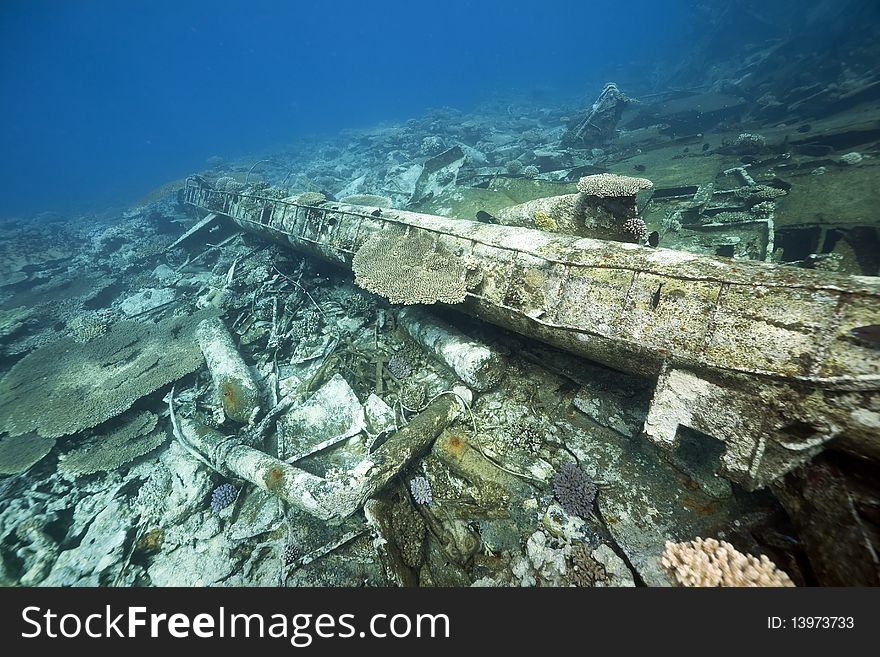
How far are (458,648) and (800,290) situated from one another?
13.3 ft

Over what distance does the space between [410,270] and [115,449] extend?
6.06 meters

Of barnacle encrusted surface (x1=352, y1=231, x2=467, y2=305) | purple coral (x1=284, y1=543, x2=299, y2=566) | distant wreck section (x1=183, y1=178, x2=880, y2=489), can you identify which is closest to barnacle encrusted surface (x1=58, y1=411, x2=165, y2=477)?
purple coral (x1=284, y1=543, x2=299, y2=566)

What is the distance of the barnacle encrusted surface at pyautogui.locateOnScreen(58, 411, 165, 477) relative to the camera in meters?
5.45

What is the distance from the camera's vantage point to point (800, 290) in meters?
2.73

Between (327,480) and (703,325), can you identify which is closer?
(703,325)

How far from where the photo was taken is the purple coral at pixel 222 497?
4766 mm

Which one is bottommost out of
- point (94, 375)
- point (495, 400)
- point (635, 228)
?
point (94, 375)

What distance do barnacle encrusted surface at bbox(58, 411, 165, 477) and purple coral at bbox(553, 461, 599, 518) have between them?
666 centimetres

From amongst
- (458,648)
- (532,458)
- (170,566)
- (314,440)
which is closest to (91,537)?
(170,566)

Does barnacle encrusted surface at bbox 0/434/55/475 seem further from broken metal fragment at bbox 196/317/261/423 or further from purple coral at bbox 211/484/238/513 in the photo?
purple coral at bbox 211/484/238/513

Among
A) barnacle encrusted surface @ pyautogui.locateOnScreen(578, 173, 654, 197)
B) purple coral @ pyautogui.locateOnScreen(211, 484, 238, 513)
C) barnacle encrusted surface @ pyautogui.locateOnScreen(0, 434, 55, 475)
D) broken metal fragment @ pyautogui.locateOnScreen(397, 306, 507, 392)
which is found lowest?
barnacle encrusted surface @ pyautogui.locateOnScreen(0, 434, 55, 475)

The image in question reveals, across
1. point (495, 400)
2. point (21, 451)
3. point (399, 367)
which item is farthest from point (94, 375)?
point (495, 400)

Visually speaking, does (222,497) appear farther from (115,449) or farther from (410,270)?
(410,270)

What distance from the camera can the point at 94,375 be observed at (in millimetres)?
7207
